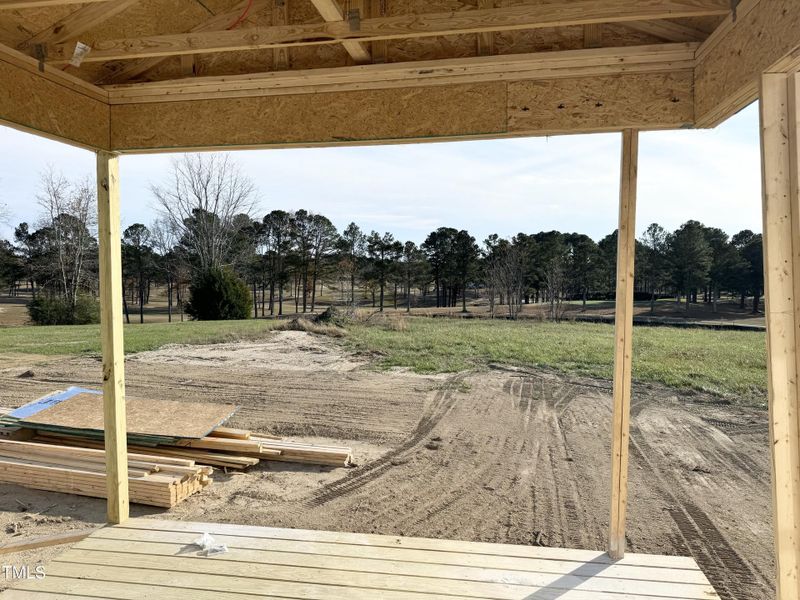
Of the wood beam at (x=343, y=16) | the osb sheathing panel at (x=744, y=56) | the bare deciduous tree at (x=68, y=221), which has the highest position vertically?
the bare deciduous tree at (x=68, y=221)

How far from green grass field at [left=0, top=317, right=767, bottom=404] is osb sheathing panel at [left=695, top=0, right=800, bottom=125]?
301 inches

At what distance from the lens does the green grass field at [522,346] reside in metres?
10.5

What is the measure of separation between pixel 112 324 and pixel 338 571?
7.20ft

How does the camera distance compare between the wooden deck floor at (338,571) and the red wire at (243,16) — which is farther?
the red wire at (243,16)

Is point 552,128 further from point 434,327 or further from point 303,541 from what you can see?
point 434,327

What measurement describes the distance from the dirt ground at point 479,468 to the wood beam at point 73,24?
356 centimetres

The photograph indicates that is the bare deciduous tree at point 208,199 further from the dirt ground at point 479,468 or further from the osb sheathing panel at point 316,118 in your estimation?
the osb sheathing panel at point 316,118

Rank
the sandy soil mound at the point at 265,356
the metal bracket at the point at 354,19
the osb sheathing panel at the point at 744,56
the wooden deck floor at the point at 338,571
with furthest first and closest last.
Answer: the sandy soil mound at the point at 265,356 → the wooden deck floor at the point at 338,571 → the metal bracket at the point at 354,19 → the osb sheathing panel at the point at 744,56

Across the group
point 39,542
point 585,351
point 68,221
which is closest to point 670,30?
point 39,542

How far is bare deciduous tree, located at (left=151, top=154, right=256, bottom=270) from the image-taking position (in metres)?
22.2

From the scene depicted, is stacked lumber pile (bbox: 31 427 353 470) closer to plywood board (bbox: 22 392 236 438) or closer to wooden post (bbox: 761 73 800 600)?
plywood board (bbox: 22 392 236 438)

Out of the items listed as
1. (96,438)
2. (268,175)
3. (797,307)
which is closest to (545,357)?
(96,438)

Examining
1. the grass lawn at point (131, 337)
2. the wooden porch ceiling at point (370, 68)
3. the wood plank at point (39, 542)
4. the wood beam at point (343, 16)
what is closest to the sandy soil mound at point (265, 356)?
the grass lawn at point (131, 337)

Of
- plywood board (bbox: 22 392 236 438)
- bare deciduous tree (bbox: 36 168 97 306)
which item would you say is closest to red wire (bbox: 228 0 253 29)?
plywood board (bbox: 22 392 236 438)
